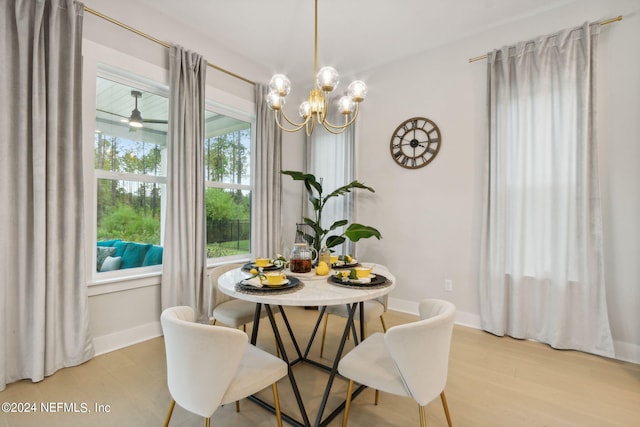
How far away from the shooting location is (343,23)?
9.46ft

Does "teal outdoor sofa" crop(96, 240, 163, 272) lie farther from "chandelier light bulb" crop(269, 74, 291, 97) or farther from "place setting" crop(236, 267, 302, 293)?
"chandelier light bulb" crop(269, 74, 291, 97)

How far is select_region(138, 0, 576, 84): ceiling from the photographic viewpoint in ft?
8.66

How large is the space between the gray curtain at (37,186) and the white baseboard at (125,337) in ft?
0.65

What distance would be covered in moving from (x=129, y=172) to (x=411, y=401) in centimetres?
286

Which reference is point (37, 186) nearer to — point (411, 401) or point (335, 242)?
point (335, 242)

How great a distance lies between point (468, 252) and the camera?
10.2 feet

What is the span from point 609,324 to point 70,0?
4762 millimetres

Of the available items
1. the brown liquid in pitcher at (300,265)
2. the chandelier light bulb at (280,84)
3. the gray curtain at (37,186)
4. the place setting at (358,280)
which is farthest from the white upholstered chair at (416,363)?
the gray curtain at (37,186)

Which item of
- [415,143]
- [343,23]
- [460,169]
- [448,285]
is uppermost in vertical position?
[343,23]

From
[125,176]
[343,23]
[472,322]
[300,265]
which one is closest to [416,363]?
[300,265]

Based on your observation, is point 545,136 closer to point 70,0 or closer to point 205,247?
point 205,247

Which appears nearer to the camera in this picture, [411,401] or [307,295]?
[307,295]

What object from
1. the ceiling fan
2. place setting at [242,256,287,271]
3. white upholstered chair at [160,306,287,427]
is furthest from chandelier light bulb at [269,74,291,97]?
white upholstered chair at [160,306,287,427]

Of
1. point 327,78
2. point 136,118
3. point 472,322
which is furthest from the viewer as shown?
point 472,322
